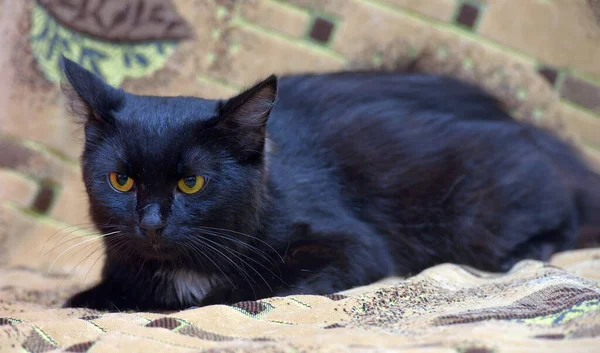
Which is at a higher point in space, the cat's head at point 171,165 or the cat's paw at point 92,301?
the cat's head at point 171,165

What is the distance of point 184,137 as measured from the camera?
186cm

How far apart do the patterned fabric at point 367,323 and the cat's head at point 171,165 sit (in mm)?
255

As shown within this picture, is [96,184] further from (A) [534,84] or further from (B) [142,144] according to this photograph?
(A) [534,84]

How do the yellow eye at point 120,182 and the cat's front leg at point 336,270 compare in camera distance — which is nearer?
the yellow eye at point 120,182

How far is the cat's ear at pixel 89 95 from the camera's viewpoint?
1.91 m

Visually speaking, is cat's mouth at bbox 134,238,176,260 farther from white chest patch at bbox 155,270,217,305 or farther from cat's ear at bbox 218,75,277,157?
cat's ear at bbox 218,75,277,157

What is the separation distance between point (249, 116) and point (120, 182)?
0.41 m

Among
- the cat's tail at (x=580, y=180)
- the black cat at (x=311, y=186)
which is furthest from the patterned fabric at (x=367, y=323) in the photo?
the cat's tail at (x=580, y=180)

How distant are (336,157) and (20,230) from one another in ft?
4.69

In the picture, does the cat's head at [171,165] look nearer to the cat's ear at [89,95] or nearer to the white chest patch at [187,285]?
the cat's ear at [89,95]

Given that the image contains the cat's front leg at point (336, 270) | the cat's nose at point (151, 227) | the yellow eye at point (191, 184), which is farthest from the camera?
the cat's front leg at point (336, 270)

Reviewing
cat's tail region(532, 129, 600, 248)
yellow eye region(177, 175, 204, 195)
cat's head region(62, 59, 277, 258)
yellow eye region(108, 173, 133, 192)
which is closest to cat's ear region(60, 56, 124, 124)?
cat's head region(62, 59, 277, 258)

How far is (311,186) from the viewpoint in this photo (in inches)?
90.9

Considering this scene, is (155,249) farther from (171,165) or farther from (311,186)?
(311,186)
